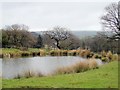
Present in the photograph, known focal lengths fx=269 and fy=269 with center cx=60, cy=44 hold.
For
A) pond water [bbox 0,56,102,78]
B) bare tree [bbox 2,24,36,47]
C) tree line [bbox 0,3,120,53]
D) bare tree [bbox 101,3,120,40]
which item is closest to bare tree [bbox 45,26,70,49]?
tree line [bbox 0,3,120,53]

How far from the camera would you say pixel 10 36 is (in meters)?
53.3

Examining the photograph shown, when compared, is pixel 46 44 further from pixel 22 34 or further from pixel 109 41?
pixel 109 41

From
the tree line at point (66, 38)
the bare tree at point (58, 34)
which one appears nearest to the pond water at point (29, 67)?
the tree line at point (66, 38)

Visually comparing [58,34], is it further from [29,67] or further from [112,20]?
[29,67]

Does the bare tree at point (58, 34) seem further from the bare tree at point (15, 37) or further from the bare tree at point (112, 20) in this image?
the bare tree at point (112, 20)

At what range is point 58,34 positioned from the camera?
69.9m

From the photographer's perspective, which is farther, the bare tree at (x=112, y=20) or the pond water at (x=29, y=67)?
the bare tree at (x=112, y=20)

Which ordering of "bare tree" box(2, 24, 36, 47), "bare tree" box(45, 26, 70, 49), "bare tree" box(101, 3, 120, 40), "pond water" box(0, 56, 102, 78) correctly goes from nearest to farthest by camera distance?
1. "pond water" box(0, 56, 102, 78)
2. "bare tree" box(101, 3, 120, 40)
3. "bare tree" box(2, 24, 36, 47)
4. "bare tree" box(45, 26, 70, 49)

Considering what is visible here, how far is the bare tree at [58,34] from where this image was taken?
6879 centimetres

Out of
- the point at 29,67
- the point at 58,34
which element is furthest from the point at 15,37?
the point at 29,67

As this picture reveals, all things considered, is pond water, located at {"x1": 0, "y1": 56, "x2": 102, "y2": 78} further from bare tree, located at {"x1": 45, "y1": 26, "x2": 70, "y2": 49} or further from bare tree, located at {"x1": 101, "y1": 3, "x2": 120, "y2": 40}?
bare tree, located at {"x1": 45, "y1": 26, "x2": 70, "y2": 49}

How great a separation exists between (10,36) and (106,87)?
45665 millimetres

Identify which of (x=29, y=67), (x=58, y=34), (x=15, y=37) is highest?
(x=58, y=34)

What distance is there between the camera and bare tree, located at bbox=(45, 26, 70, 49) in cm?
6879
